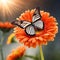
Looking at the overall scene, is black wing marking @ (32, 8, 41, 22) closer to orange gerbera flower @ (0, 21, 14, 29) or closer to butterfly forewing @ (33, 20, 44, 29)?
butterfly forewing @ (33, 20, 44, 29)

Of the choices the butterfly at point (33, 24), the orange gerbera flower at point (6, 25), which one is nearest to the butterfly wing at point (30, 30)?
the butterfly at point (33, 24)

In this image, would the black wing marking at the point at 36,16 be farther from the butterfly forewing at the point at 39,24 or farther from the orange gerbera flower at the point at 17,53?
the orange gerbera flower at the point at 17,53

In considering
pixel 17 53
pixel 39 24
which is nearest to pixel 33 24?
pixel 39 24

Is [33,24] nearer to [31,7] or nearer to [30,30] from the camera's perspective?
[30,30]

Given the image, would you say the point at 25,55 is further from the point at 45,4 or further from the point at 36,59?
the point at 45,4

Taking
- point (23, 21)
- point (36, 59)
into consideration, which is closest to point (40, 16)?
point (23, 21)
